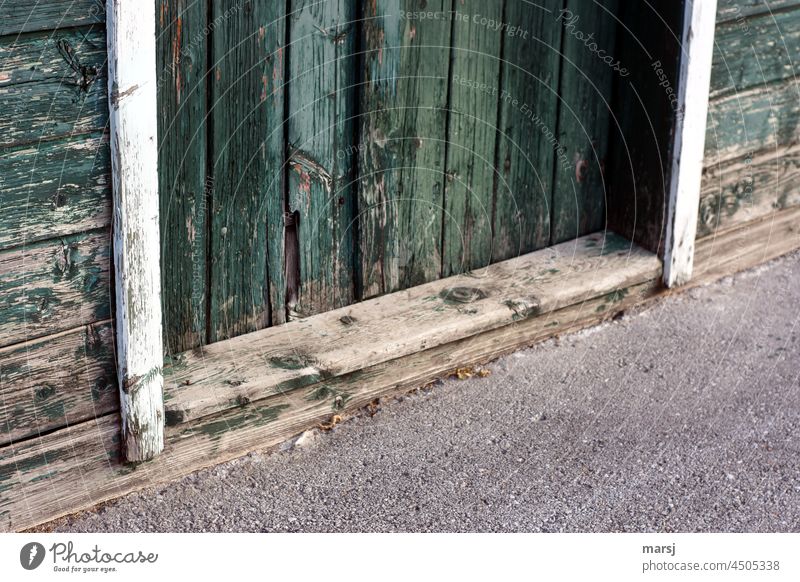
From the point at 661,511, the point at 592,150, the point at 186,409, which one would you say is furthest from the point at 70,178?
the point at 592,150

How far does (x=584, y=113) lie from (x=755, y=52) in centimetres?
57

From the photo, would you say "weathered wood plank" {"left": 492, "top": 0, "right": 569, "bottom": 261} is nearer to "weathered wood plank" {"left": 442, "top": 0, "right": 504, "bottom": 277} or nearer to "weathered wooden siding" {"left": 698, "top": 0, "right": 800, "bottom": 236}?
"weathered wood plank" {"left": 442, "top": 0, "right": 504, "bottom": 277}

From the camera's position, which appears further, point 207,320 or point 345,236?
point 345,236

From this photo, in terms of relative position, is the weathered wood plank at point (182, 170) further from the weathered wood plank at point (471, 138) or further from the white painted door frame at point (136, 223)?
the weathered wood plank at point (471, 138)

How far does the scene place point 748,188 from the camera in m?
3.85

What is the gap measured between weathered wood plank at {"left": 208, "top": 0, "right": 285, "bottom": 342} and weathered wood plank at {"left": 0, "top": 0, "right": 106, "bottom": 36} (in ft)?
1.37

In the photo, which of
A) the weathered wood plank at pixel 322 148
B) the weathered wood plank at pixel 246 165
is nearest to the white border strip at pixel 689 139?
the weathered wood plank at pixel 322 148

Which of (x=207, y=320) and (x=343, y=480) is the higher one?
(x=207, y=320)

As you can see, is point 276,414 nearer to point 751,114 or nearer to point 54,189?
point 54,189

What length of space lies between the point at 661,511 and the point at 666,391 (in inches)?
21.9

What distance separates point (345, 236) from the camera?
319 cm

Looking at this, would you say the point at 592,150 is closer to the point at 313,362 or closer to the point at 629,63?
the point at 629,63

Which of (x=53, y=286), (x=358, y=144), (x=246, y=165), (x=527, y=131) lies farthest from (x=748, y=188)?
(x=53, y=286)

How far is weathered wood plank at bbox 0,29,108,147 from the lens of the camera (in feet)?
7.61
